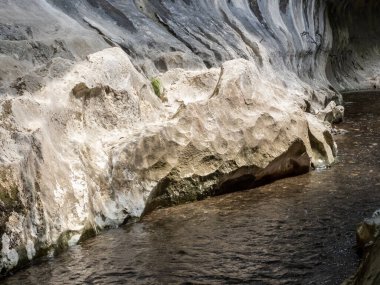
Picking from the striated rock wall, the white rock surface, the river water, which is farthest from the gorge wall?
the striated rock wall

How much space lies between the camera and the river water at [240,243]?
17.1 feet

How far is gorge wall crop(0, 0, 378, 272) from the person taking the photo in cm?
612

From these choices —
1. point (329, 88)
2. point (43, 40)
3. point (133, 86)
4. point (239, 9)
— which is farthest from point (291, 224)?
point (329, 88)

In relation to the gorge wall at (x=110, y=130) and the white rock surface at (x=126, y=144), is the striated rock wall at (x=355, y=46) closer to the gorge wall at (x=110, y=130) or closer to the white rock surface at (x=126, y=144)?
the gorge wall at (x=110, y=130)

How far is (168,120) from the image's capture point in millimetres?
8266

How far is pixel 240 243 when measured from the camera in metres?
5.99

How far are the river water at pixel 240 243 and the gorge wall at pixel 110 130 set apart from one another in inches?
13.4

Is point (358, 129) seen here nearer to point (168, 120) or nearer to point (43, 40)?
point (168, 120)

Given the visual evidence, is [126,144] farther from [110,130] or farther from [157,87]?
[157,87]

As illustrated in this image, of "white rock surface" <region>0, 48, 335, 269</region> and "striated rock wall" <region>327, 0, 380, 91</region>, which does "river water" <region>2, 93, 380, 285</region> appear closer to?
"white rock surface" <region>0, 48, 335, 269</region>

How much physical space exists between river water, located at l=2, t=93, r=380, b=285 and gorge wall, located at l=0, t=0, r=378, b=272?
0.34 m

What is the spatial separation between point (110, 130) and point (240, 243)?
2895 millimetres

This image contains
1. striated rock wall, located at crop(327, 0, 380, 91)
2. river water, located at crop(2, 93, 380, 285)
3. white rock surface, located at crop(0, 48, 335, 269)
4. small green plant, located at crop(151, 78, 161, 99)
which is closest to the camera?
river water, located at crop(2, 93, 380, 285)

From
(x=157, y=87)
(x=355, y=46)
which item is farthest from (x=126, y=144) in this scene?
(x=355, y=46)
